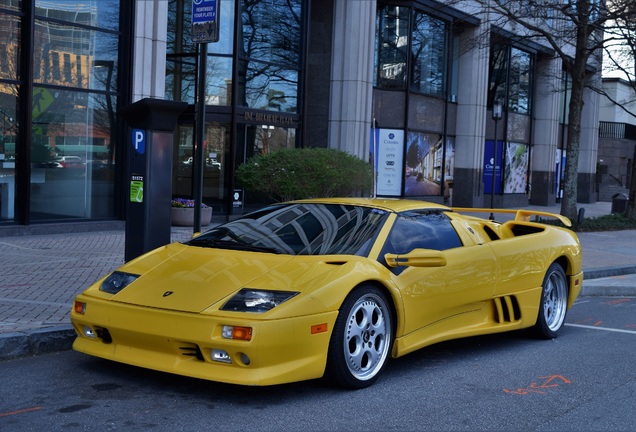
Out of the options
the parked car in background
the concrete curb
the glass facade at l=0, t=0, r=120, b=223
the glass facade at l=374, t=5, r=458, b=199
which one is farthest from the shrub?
the concrete curb

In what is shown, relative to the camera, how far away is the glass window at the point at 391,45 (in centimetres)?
2512

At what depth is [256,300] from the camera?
5.52 meters

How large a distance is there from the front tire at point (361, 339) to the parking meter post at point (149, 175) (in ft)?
11.4

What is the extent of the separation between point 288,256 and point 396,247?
942 mm

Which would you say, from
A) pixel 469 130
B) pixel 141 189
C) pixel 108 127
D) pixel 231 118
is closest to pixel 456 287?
pixel 141 189

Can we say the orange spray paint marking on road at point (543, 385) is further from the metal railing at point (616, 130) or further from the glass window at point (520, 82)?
the metal railing at point (616, 130)

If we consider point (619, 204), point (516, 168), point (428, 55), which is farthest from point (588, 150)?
point (428, 55)

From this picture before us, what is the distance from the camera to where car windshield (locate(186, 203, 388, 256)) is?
6.38m

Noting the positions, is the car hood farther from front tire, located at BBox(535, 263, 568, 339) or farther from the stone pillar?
the stone pillar

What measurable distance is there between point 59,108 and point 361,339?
38.5 feet

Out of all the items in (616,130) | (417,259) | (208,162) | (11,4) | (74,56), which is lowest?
(417,259)

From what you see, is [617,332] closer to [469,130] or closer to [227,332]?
[227,332]

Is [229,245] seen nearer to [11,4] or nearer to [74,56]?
[11,4]

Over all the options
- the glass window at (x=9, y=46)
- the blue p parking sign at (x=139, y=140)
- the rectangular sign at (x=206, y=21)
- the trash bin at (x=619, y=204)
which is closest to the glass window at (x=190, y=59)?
the glass window at (x=9, y=46)
